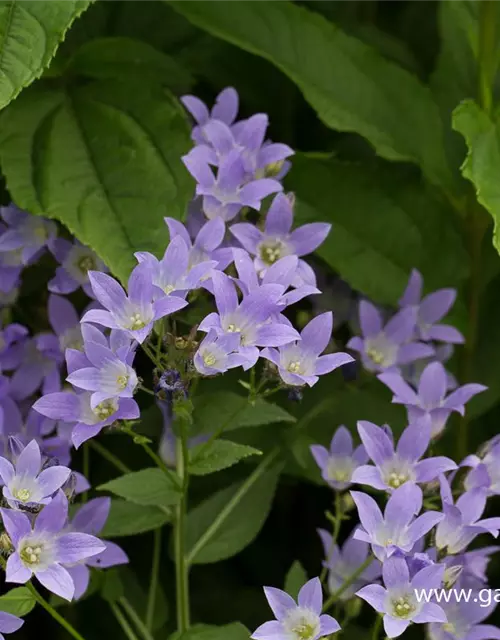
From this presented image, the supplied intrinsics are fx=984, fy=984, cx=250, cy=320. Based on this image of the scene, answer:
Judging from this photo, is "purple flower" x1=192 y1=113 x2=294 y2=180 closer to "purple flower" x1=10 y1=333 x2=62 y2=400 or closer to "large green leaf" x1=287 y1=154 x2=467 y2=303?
"large green leaf" x1=287 y1=154 x2=467 y2=303

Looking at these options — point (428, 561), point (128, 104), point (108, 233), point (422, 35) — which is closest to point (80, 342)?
point (108, 233)

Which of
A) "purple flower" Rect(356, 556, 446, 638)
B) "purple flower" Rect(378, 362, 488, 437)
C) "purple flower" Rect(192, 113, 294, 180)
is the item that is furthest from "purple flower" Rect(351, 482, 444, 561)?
"purple flower" Rect(192, 113, 294, 180)

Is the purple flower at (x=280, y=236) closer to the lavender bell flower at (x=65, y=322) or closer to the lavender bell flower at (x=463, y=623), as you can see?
the lavender bell flower at (x=65, y=322)

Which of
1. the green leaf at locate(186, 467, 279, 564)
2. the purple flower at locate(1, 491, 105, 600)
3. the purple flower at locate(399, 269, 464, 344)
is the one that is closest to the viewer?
the purple flower at locate(1, 491, 105, 600)

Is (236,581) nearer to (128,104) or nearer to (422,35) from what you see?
(128,104)

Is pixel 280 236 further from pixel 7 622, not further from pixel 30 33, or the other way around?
pixel 7 622

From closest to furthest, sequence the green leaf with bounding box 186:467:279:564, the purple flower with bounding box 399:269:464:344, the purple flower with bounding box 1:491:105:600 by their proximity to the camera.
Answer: the purple flower with bounding box 1:491:105:600, the green leaf with bounding box 186:467:279:564, the purple flower with bounding box 399:269:464:344
